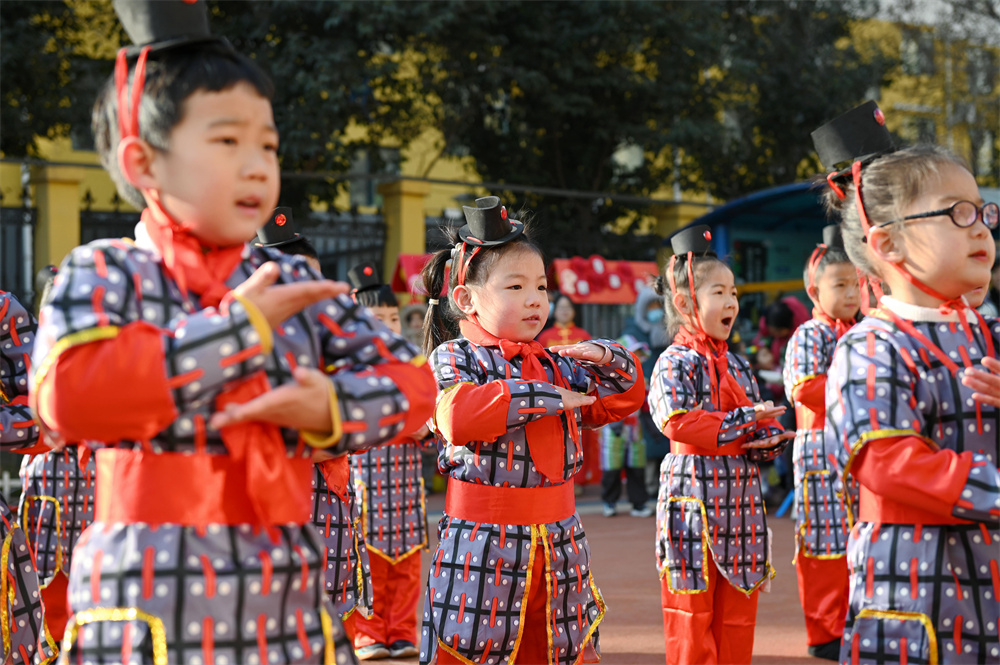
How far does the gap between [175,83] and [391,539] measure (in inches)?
161

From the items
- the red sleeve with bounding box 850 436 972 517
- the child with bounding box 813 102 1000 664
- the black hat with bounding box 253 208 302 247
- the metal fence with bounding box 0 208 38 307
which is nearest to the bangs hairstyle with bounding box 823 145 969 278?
the child with bounding box 813 102 1000 664

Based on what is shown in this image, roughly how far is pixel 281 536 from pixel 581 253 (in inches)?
536

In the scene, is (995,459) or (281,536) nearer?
(281,536)

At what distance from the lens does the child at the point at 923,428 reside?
223cm

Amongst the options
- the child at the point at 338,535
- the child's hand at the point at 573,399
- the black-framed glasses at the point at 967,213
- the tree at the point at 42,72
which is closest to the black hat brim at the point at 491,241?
the child's hand at the point at 573,399

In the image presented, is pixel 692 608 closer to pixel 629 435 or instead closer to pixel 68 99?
pixel 629 435

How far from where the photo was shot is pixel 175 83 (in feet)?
6.09

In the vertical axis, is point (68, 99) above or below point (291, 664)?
above

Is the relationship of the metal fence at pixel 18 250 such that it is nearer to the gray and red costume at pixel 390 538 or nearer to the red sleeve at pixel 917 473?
the gray and red costume at pixel 390 538

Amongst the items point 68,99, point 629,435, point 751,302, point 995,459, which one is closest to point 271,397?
point 995,459

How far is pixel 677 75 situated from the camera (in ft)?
52.1

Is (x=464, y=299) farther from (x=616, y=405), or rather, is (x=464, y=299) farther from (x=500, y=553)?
(x=500, y=553)

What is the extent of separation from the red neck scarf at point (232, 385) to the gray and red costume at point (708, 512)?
8.93ft

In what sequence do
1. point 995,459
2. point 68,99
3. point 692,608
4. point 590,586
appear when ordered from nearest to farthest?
point 995,459 < point 590,586 < point 692,608 < point 68,99
